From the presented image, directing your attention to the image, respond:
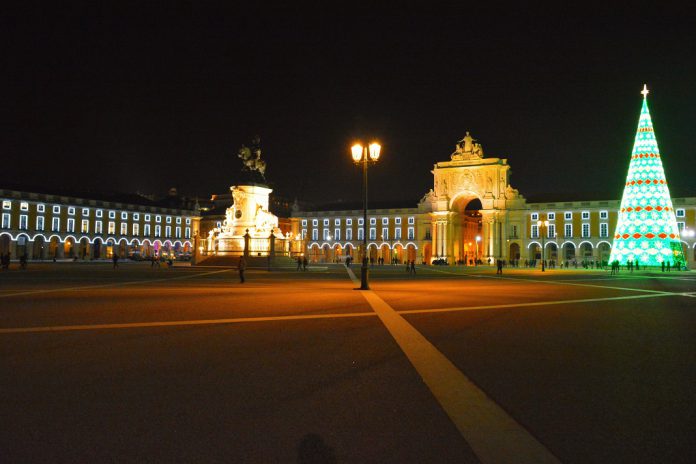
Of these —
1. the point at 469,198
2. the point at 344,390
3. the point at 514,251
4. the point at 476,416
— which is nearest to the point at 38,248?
the point at 469,198

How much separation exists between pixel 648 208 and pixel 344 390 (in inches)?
1893

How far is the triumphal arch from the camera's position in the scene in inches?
3590

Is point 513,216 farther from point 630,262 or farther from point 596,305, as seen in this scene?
point 596,305

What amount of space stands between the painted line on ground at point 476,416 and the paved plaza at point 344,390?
20 mm

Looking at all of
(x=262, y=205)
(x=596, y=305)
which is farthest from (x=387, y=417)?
(x=262, y=205)

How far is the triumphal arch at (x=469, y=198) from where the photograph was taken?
9119 centimetres

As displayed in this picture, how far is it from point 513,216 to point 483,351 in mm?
88291

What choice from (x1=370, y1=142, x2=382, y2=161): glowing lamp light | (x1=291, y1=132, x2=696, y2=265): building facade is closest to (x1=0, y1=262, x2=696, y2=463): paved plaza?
(x1=370, y1=142, x2=382, y2=161): glowing lamp light

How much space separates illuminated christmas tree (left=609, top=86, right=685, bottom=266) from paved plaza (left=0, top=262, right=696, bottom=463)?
131 ft

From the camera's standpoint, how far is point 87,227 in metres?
92.1

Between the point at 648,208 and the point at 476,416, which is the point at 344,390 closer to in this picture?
the point at 476,416

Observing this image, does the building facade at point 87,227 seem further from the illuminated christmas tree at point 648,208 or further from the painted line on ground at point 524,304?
the painted line on ground at point 524,304

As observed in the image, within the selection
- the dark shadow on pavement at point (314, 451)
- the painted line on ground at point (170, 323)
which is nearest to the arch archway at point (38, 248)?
the painted line on ground at point (170, 323)

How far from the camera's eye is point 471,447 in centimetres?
435
